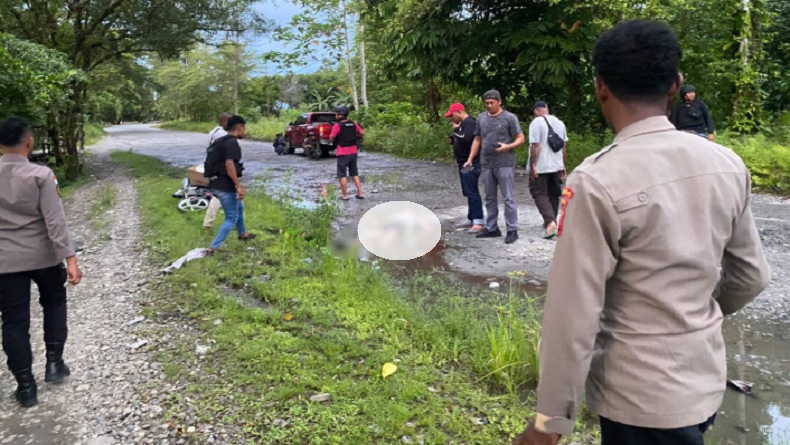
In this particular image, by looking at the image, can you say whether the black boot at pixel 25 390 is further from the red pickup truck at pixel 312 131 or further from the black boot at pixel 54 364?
the red pickup truck at pixel 312 131

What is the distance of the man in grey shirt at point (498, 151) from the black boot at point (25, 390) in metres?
5.41

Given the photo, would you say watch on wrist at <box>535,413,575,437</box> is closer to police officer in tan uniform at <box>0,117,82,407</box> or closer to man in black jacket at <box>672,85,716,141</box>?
police officer in tan uniform at <box>0,117,82,407</box>

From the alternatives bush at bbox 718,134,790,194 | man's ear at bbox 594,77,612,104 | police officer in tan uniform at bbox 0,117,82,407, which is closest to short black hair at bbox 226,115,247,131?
police officer in tan uniform at bbox 0,117,82,407

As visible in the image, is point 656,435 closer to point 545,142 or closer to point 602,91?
point 602,91

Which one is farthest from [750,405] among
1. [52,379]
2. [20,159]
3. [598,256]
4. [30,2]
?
[30,2]

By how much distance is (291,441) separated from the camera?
329cm

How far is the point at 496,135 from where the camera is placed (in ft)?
24.0

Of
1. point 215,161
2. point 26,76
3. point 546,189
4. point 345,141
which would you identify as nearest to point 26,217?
point 215,161

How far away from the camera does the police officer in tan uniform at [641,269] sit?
1.50 metres

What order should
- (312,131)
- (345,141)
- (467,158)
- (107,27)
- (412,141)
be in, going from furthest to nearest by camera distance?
1. (312,131)
2. (412,141)
3. (107,27)
4. (345,141)
5. (467,158)

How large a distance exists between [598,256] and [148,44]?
740 inches

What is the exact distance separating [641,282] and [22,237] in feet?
12.5

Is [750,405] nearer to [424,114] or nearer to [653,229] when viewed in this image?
[653,229]

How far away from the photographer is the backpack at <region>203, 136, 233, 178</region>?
7.17 meters
